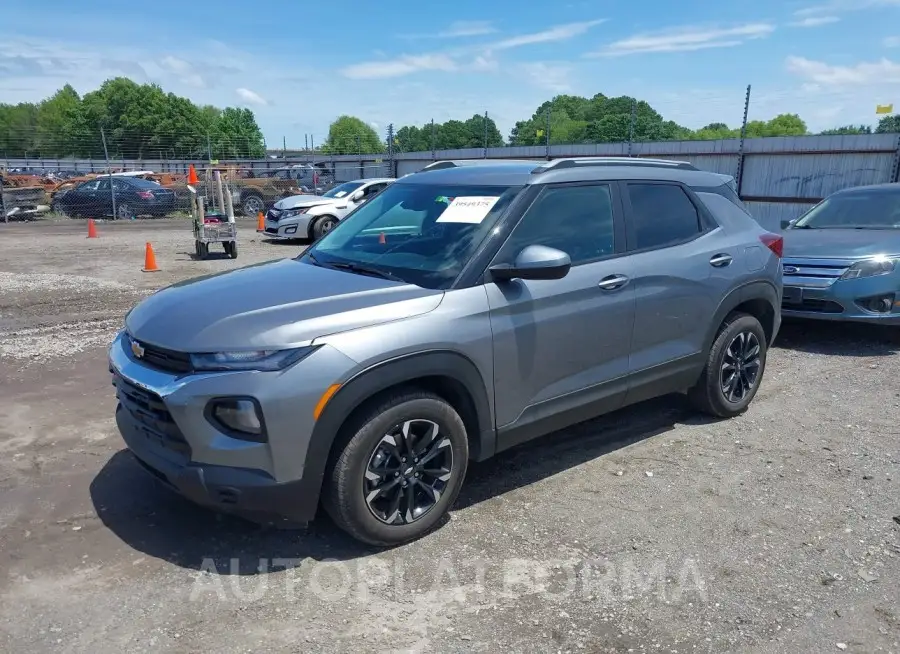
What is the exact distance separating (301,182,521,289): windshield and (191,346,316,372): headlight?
33.1 inches

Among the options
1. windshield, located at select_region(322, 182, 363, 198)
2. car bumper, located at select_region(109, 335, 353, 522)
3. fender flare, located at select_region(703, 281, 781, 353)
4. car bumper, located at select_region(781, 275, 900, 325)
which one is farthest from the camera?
windshield, located at select_region(322, 182, 363, 198)

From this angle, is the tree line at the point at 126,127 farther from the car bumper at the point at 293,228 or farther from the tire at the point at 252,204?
the car bumper at the point at 293,228

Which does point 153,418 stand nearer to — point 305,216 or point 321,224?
point 305,216

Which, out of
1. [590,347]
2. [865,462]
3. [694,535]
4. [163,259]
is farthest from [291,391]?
[163,259]

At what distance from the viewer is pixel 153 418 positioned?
3248mm

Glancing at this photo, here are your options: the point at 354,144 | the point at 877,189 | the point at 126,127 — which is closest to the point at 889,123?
the point at 877,189

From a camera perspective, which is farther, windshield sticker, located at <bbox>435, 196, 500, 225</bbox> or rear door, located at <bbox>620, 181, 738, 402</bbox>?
rear door, located at <bbox>620, 181, 738, 402</bbox>

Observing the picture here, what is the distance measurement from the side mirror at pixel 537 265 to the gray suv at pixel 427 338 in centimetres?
1

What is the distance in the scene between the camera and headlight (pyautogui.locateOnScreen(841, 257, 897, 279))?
689 cm

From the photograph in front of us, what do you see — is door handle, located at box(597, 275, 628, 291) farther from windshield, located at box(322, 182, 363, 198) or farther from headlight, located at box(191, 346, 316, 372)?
windshield, located at box(322, 182, 363, 198)

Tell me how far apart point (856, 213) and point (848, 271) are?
1.68 meters

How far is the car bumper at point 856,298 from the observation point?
684 cm

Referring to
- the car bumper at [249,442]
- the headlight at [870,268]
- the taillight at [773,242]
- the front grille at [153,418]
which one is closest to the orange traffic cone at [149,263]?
the front grille at [153,418]

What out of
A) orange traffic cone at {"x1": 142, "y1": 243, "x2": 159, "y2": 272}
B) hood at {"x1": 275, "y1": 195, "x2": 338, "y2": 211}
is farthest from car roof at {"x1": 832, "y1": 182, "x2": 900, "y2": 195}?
hood at {"x1": 275, "y1": 195, "x2": 338, "y2": 211}
